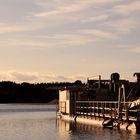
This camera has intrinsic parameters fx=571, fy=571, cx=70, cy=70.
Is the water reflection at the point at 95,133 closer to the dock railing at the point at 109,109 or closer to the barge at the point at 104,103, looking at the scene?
the barge at the point at 104,103

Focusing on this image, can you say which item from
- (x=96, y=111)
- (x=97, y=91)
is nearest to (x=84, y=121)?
(x=96, y=111)

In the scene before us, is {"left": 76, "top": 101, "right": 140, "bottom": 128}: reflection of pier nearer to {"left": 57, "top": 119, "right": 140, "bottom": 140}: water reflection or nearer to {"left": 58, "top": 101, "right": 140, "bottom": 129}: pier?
{"left": 58, "top": 101, "right": 140, "bottom": 129}: pier

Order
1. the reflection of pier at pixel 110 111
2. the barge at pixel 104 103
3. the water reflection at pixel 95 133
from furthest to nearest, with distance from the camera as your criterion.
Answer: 1. the barge at pixel 104 103
2. the reflection of pier at pixel 110 111
3. the water reflection at pixel 95 133

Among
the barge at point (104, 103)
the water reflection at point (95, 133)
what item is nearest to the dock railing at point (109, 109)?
the barge at point (104, 103)

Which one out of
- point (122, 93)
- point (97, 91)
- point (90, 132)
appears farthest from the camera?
point (97, 91)

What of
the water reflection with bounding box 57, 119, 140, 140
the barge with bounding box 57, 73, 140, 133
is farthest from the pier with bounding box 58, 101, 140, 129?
the water reflection with bounding box 57, 119, 140, 140

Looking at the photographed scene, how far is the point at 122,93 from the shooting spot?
6041 cm

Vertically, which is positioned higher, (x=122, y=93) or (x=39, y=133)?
(x=122, y=93)

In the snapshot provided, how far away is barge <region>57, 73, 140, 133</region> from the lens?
5546cm

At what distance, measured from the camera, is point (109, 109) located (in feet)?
202

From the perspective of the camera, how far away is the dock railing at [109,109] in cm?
5450

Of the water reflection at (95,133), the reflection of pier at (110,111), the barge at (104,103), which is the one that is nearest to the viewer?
the water reflection at (95,133)

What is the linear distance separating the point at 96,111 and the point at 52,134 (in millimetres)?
13620

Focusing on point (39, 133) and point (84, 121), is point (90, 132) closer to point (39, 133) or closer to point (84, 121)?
point (39, 133)
